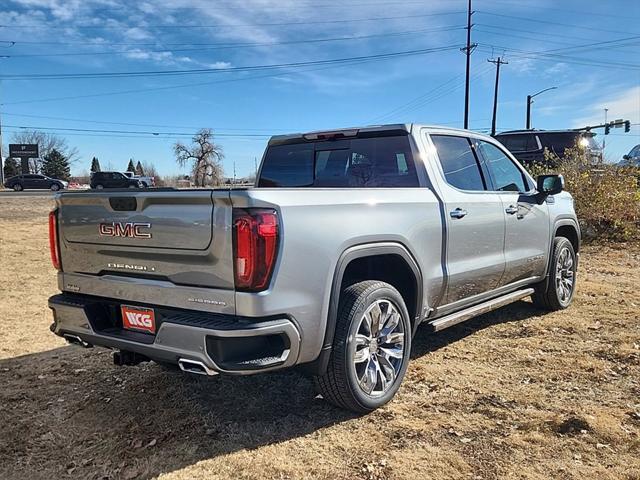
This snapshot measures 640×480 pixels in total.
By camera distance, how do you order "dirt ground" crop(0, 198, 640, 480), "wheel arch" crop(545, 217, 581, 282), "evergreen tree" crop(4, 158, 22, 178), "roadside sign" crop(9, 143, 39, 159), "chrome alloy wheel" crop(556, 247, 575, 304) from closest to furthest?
"dirt ground" crop(0, 198, 640, 480) → "wheel arch" crop(545, 217, 581, 282) → "chrome alloy wheel" crop(556, 247, 575, 304) → "roadside sign" crop(9, 143, 39, 159) → "evergreen tree" crop(4, 158, 22, 178)

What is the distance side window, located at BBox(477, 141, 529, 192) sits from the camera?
16.2ft

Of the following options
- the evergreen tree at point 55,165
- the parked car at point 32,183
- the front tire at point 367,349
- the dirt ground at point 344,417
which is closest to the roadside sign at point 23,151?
the evergreen tree at point 55,165

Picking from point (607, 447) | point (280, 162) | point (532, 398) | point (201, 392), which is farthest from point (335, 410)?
point (280, 162)

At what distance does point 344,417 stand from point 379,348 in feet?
1.62

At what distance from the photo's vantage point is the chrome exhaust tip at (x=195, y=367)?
106 inches

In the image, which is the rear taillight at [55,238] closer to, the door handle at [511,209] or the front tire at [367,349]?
the front tire at [367,349]

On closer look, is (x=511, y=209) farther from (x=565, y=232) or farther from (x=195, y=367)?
(x=195, y=367)

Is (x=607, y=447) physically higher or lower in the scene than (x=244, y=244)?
lower

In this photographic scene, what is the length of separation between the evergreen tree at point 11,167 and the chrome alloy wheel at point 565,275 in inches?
3246

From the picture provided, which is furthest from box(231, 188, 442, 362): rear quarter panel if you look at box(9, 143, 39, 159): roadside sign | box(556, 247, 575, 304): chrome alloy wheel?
box(9, 143, 39, 159): roadside sign

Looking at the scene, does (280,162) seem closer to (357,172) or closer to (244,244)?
(357,172)

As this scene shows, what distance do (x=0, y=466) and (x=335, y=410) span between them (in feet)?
6.44

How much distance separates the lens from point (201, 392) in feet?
12.5

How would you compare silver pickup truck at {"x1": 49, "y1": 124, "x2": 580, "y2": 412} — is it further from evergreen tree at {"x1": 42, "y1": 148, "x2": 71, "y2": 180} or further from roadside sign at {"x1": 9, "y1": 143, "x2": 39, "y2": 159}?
evergreen tree at {"x1": 42, "y1": 148, "x2": 71, "y2": 180}
